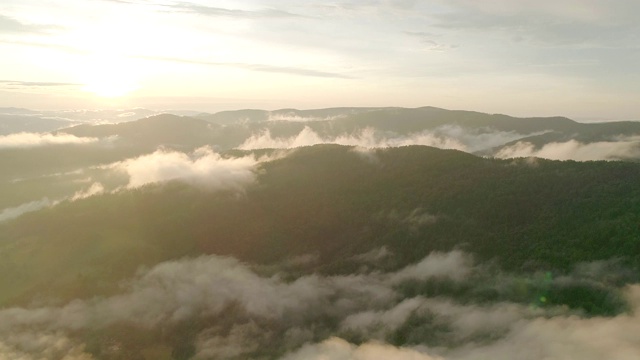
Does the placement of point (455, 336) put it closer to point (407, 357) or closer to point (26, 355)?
point (407, 357)

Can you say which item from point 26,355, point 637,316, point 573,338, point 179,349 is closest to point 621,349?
point 573,338

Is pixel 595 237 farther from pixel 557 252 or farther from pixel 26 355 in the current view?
pixel 26 355

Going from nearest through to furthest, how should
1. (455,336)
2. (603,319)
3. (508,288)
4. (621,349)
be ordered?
(621,349)
(603,319)
(455,336)
(508,288)

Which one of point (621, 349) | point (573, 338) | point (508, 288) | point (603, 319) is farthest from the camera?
point (508, 288)

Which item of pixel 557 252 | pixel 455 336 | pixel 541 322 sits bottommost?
pixel 455 336

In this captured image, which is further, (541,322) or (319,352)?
(319,352)

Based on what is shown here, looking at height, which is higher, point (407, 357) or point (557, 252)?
point (557, 252)

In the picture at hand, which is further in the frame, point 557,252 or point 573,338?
point 557,252

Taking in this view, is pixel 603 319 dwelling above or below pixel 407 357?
above

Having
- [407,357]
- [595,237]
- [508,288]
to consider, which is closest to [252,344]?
[407,357]
